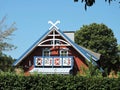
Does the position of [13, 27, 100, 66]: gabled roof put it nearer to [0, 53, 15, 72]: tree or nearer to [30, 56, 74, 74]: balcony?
[30, 56, 74, 74]: balcony

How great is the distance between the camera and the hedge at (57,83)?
23.6 m

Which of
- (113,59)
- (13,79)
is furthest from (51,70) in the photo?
(113,59)

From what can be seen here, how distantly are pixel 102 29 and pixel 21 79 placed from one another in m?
55.5

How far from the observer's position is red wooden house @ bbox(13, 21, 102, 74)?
141 ft

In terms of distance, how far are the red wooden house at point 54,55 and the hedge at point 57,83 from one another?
18.1 metres

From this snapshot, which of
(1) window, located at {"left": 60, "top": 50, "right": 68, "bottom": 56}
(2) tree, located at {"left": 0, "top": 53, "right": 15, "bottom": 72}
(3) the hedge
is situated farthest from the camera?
(2) tree, located at {"left": 0, "top": 53, "right": 15, "bottom": 72}

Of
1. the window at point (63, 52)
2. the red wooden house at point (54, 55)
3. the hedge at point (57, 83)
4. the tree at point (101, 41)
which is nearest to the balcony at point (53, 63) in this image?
the red wooden house at point (54, 55)

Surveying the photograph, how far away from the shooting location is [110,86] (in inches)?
934

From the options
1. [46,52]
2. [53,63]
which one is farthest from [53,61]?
[46,52]

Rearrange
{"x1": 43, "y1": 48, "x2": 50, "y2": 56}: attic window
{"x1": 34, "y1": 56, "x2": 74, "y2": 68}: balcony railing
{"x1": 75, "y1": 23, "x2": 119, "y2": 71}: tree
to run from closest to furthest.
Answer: {"x1": 34, "y1": 56, "x2": 74, "y2": 68}: balcony railing → {"x1": 43, "y1": 48, "x2": 50, "y2": 56}: attic window → {"x1": 75, "y1": 23, "x2": 119, "y2": 71}: tree

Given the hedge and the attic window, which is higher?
the attic window

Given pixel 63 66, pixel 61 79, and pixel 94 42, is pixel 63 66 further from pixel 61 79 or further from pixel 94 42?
pixel 94 42

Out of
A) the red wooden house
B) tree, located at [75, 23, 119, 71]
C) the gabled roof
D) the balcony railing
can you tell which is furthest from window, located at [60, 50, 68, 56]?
tree, located at [75, 23, 119, 71]

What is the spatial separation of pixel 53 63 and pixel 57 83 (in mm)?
20243
